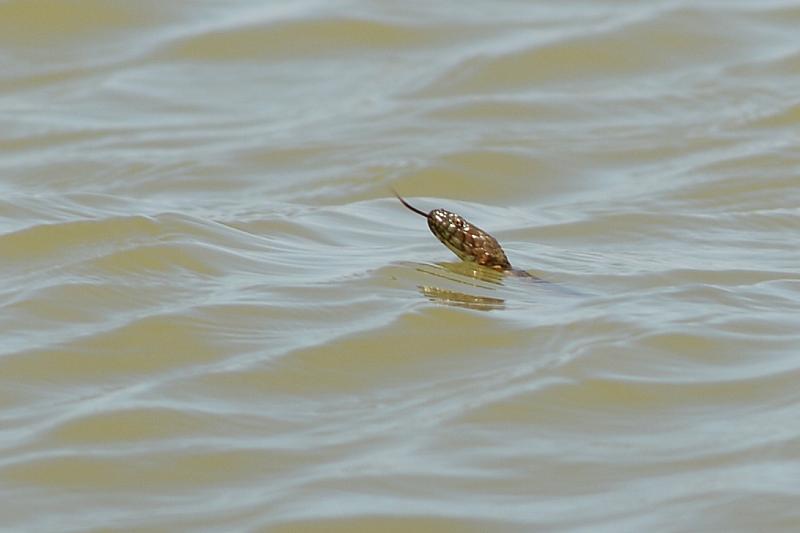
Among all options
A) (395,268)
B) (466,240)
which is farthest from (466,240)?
(395,268)

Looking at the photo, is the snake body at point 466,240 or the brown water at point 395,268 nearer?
the brown water at point 395,268

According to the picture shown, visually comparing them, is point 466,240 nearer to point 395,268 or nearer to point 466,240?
point 466,240

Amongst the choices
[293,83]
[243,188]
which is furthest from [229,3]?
[243,188]

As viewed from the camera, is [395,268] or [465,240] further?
[395,268]

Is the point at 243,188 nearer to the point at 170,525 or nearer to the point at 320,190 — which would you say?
the point at 320,190

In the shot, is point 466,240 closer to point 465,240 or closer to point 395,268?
point 465,240

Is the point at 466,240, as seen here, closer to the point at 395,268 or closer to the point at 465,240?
the point at 465,240

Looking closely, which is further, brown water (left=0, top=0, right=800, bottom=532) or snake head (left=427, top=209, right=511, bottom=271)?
snake head (left=427, top=209, right=511, bottom=271)
